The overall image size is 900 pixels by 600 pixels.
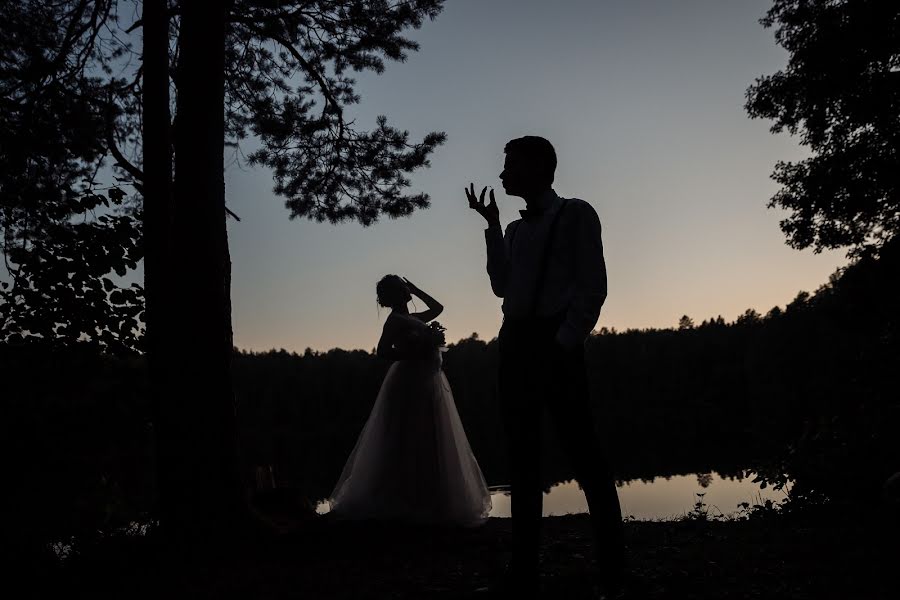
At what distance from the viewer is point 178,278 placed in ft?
18.4

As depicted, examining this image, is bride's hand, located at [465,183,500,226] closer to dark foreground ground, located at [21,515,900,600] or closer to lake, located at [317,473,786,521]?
dark foreground ground, located at [21,515,900,600]

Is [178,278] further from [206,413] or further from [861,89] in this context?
[861,89]

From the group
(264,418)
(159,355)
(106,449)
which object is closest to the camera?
(106,449)

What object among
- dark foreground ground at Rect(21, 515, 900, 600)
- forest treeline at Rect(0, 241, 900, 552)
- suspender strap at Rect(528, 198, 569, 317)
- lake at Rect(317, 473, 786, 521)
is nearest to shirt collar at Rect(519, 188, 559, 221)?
suspender strap at Rect(528, 198, 569, 317)

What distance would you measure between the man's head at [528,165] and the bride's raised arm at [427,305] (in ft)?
10.8

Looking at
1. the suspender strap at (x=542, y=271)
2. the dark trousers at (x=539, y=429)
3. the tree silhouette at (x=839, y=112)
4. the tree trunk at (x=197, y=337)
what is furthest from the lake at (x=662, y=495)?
the suspender strap at (x=542, y=271)

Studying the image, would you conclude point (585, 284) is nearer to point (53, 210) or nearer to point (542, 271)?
point (542, 271)

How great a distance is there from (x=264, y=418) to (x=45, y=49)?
224 feet

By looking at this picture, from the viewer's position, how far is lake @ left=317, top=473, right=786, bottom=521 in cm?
1495

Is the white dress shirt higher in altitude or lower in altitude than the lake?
higher

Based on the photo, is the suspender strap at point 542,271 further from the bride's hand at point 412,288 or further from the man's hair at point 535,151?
the bride's hand at point 412,288

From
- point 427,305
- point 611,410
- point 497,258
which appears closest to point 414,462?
point 427,305

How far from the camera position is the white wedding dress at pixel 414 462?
6184mm

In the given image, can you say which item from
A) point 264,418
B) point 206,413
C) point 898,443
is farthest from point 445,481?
point 264,418
